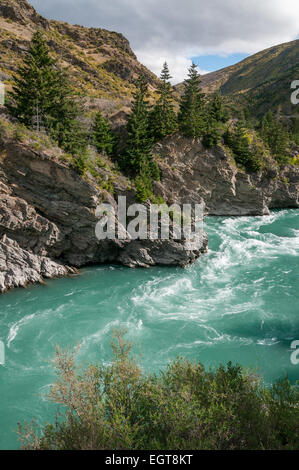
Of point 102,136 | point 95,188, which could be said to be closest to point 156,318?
point 95,188

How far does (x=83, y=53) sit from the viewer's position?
A: 83.6 metres

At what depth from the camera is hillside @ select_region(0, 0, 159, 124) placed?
53041 millimetres

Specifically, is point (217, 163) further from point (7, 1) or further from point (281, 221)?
point (7, 1)

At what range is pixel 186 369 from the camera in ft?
36.4

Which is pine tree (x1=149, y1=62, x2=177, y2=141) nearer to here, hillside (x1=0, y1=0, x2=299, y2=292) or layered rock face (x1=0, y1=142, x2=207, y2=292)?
hillside (x1=0, y1=0, x2=299, y2=292)

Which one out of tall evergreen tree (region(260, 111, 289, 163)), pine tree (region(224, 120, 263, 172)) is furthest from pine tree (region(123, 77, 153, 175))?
tall evergreen tree (region(260, 111, 289, 163))

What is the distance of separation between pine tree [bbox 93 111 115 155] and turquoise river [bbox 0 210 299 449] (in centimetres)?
1636

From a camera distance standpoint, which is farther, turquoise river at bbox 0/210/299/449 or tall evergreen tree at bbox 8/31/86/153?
tall evergreen tree at bbox 8/31/86/153

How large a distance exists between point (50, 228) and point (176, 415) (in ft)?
73.7

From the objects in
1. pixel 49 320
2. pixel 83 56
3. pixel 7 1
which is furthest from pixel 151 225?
pixel 7 1

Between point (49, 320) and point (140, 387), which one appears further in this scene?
point (49, 320)

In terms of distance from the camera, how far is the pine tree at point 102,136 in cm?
3466

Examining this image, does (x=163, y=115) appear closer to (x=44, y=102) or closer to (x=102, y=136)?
(x=102, y=136)
